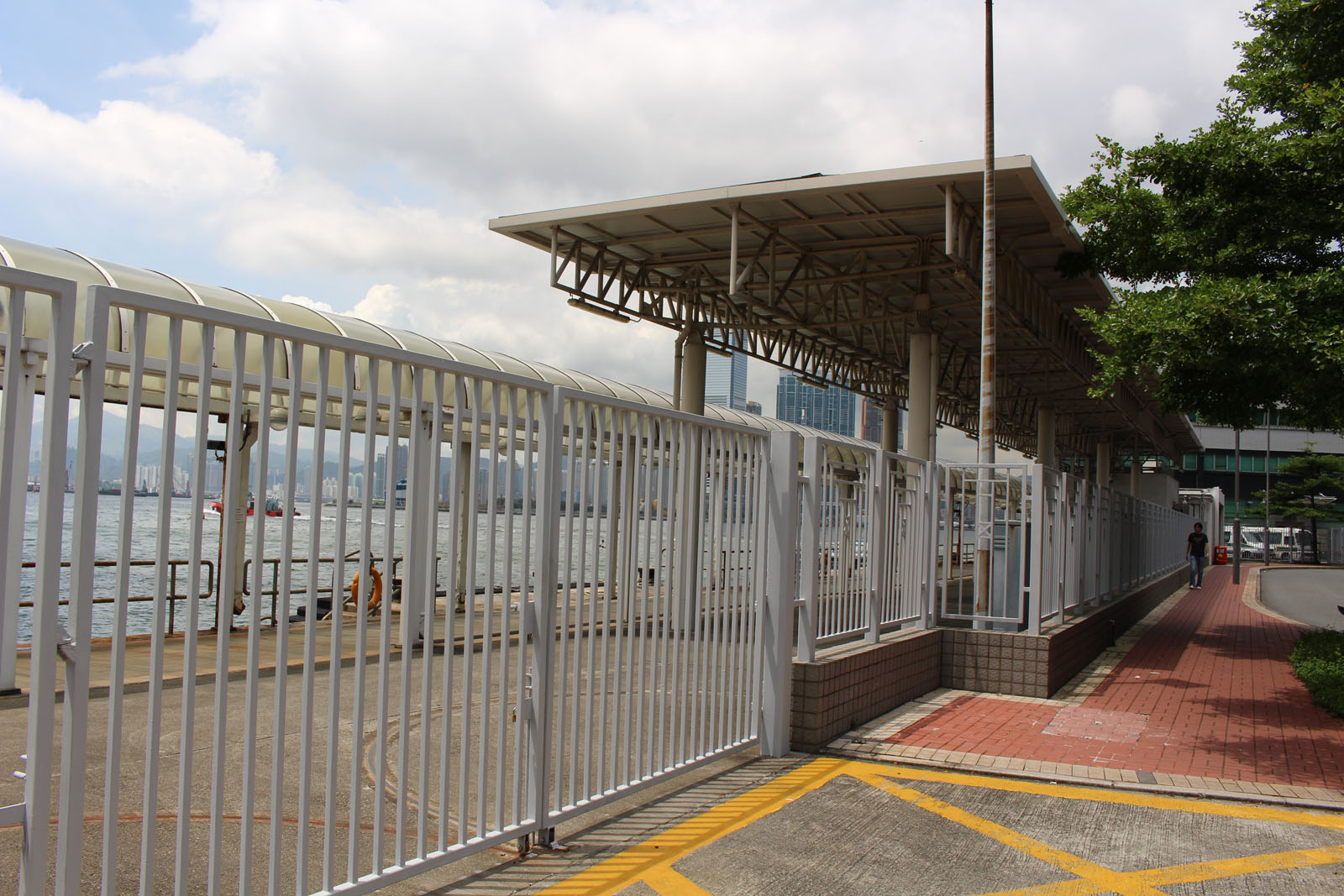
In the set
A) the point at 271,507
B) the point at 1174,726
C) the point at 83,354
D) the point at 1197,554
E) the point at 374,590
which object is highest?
the point at 83,354

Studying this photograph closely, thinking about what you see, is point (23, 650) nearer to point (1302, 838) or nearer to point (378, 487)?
point (378, 487)

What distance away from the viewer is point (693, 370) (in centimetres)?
1984

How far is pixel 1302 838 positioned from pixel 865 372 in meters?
24.1

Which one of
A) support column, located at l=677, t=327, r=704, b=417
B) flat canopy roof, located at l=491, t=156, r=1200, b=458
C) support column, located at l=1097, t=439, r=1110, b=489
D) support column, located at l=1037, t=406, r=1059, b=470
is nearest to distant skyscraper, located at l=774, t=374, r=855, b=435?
support column, located at l=1097, t=439, r=1110, b=489

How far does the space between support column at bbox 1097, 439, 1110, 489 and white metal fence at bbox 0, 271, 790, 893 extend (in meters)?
39.2

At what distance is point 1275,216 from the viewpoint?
9.57 meters

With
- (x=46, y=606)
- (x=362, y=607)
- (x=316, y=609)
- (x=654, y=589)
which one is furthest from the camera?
(x=654, y=589)

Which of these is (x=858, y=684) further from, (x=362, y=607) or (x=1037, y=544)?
(x=362, y=607)

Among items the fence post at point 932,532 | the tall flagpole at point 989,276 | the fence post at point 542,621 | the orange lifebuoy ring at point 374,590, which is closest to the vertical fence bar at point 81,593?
the orange lifebuoy ring at point 374,590

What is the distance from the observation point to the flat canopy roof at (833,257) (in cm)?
1436

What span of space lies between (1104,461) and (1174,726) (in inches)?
1485

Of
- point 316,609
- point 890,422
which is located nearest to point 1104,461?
point 890,422

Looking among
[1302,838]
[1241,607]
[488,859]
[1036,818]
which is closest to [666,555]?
[488,859]

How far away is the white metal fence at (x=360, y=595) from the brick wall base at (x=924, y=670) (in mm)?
419
